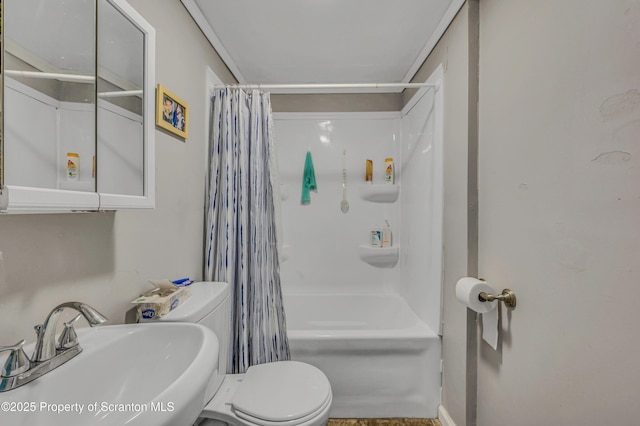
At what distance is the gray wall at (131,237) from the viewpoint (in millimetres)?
650

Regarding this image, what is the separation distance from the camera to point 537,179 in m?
0.94

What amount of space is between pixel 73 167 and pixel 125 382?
595mm

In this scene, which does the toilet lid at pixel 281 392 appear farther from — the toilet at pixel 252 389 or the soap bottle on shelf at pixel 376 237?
the soap bottle on shelf at pixel 376 237

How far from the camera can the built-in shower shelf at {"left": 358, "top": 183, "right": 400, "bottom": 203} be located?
2461 millimetres

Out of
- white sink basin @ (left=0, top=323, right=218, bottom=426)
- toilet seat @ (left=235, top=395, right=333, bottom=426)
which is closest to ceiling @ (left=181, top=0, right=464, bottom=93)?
white sink basin @ (left=0, top=323, right=218, bottom=426)

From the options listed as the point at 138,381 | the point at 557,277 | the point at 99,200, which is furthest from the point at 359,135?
the point at 138,381

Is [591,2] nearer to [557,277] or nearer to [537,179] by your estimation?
[537,179]

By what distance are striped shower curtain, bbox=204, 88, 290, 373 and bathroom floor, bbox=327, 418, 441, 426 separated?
531 millimetres

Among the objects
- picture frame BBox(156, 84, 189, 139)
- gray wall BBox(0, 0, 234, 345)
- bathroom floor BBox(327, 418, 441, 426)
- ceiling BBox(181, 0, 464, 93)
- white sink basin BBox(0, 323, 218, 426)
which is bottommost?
bathroom floor BBox(327, 418, 441, 426)

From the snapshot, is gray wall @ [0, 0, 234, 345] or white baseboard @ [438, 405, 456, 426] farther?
white baseboard @ [438, 405, 456, 426]

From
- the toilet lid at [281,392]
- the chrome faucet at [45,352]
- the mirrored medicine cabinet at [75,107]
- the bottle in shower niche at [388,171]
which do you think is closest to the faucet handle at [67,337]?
the chrome faucet at [45,352]

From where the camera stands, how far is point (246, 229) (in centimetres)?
153

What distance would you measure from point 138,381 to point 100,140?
698 millimetres

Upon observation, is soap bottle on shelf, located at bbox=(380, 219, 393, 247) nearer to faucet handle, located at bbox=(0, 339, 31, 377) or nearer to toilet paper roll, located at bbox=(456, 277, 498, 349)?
toilet paper roll, located at bbox=(456, 277, 498, 349)
